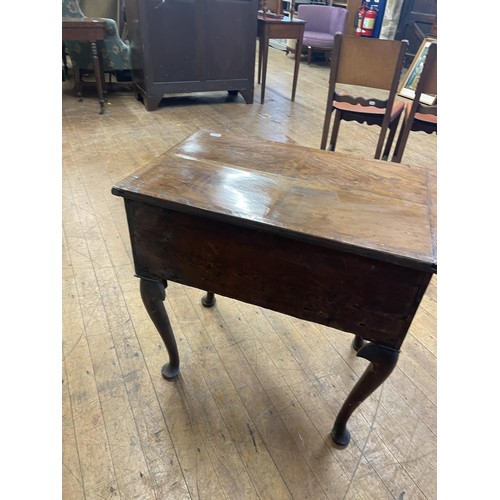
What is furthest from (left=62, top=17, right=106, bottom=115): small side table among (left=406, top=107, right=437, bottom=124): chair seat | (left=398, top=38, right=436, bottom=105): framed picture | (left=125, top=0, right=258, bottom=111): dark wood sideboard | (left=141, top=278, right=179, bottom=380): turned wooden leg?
(left=398, top=38, right=436, bottom=105): framed picture

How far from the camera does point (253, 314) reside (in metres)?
1.50

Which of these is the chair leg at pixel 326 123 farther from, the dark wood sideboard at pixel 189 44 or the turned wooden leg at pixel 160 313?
the turned wooden leg at pixel 160 313

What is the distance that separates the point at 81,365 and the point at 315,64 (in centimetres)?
615

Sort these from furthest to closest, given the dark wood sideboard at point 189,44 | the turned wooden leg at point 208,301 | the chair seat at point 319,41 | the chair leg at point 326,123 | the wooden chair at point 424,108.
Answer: the chair seat at point 319,41 < the dark wood sideboard at point 189,44 < the chair leg at point 326,123 < the wooden chair at point 424,108 < the turned wooden leg at point 208,301

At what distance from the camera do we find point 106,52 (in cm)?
364

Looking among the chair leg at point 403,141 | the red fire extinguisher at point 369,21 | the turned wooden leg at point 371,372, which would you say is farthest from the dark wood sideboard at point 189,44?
the turned wooden leg at point 371,372

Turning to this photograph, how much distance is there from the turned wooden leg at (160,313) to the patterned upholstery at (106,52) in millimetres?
3372

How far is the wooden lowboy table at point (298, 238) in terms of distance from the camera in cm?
73

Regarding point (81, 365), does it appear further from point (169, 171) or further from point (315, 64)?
point (315, 64)

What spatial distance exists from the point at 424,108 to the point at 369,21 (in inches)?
178

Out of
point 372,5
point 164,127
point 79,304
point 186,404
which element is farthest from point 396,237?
point 372,5

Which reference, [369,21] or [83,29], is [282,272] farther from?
[369,21]

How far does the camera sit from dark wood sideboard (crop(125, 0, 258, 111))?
3.29m

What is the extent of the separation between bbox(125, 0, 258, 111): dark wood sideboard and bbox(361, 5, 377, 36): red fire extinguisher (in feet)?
10.5
